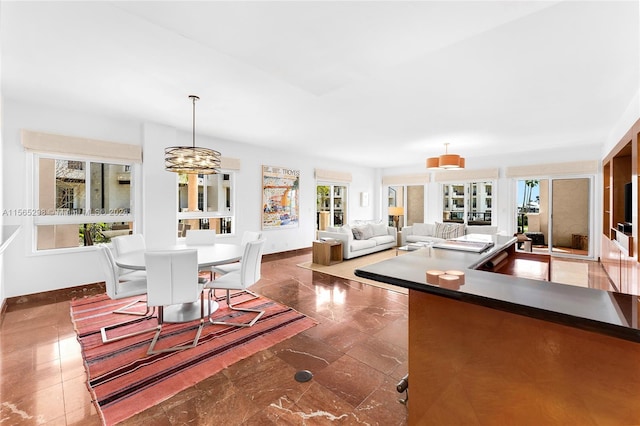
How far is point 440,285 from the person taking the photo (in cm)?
118

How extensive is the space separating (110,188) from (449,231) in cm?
703

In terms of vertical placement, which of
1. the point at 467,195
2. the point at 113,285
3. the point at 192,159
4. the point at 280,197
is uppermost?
the point at 192,159

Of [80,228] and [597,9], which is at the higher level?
[597,9]

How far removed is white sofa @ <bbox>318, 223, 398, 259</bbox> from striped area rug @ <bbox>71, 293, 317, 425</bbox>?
2836mm

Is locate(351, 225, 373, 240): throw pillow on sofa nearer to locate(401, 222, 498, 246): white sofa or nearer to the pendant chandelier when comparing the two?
locate(401, 222, 498, 246): white sofa

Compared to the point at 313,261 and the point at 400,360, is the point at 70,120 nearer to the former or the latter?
the point at 313,261

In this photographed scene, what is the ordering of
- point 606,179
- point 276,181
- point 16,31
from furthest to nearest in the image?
point 276,181, point 606,179, point 16,31

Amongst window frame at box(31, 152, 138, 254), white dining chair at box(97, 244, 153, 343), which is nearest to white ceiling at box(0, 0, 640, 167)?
window frame at box(31, 152, 138, 254)

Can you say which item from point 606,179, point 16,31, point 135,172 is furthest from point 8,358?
point 606,179

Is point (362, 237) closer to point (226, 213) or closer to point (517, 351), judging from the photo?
point (226, 213)

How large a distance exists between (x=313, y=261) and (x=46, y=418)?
4.45 m

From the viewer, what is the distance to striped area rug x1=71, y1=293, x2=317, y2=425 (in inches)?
73.0

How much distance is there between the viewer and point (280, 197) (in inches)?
261

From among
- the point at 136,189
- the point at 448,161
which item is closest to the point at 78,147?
the point at 136,189
